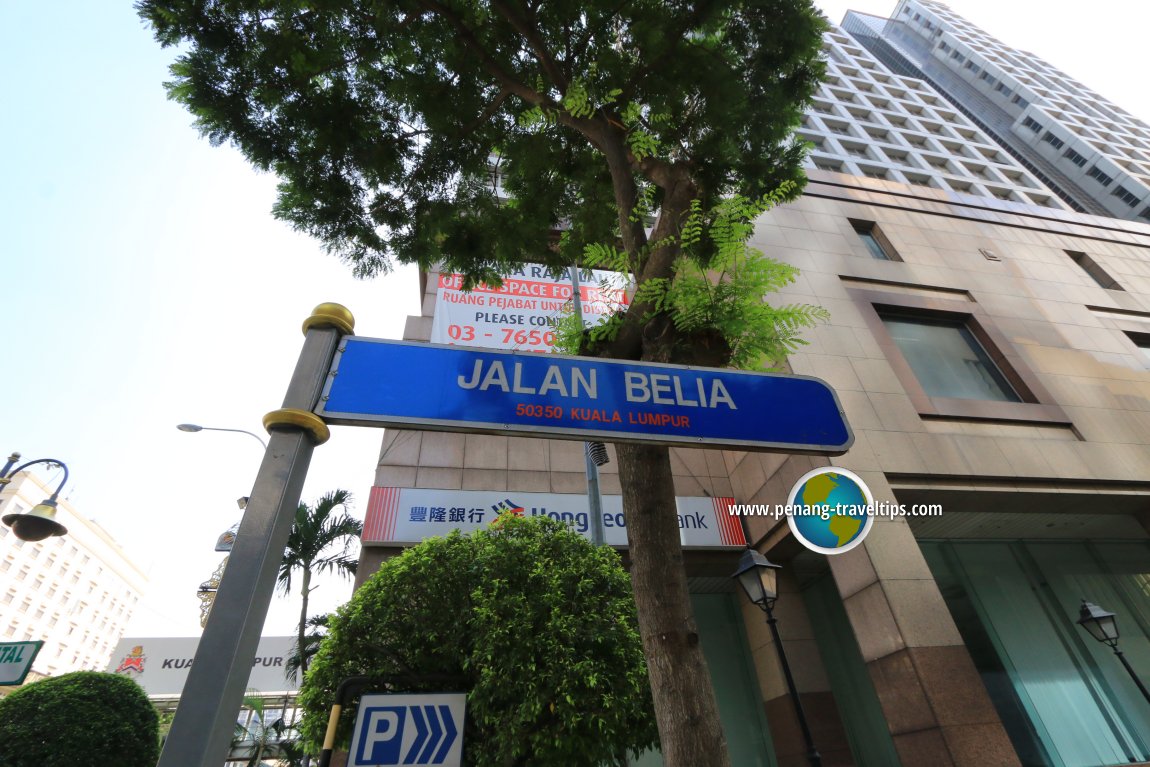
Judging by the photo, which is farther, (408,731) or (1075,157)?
(1075,157)

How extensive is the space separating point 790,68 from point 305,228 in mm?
5398

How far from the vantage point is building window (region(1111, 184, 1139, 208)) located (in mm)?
40219

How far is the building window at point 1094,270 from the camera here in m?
14.0

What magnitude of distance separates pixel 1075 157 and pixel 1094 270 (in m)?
44.0

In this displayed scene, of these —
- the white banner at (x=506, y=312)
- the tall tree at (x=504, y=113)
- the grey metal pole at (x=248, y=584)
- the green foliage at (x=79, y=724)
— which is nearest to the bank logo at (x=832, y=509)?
the tall tree at (x=504, y=113)

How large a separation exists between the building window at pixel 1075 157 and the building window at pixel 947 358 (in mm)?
49122

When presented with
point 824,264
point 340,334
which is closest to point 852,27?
point 824,264

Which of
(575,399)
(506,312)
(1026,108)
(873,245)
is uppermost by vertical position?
(1026,108)

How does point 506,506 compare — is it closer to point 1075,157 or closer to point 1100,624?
point 1100,624

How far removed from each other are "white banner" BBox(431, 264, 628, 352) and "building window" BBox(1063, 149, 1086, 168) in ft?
175

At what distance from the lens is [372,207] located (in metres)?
5.96

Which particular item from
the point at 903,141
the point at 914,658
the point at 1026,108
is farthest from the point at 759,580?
the point at 1026,108

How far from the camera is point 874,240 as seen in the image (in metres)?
13.4

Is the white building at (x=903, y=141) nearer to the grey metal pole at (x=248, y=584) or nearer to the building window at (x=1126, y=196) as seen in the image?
the building window at (x=1126, y=196)
